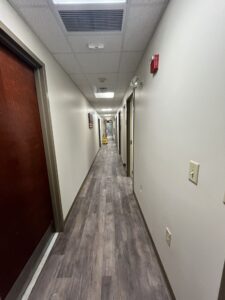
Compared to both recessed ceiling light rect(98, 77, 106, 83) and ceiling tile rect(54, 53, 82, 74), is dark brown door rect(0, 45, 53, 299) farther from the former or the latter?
recessed ceiling light rect(98, 77, 106, 83)

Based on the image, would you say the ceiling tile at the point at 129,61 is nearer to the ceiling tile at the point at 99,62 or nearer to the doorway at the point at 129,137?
the ceiling tile at the point at 99,62

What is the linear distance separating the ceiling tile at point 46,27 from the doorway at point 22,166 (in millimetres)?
266

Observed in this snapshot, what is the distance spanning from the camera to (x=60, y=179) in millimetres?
1928

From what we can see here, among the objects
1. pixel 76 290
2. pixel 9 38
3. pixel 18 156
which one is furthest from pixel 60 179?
pixel 9 38

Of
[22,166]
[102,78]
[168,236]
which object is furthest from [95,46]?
[168,236]

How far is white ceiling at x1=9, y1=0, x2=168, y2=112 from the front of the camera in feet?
3.60

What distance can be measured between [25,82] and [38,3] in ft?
2.06

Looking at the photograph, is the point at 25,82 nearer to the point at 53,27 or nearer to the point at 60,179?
the point at 53,27

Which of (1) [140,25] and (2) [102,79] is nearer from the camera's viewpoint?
(1) [140,25]

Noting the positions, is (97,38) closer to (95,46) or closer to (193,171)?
(95,46)

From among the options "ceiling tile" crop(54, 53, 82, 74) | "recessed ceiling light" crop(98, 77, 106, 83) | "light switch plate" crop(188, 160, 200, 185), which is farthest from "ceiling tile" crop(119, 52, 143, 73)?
"light switch plate" crop(188, 160, 200, 185)

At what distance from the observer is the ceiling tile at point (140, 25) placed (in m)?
1.14

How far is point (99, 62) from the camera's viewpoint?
2047 millimetres

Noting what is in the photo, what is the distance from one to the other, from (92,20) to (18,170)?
1.52 metres
